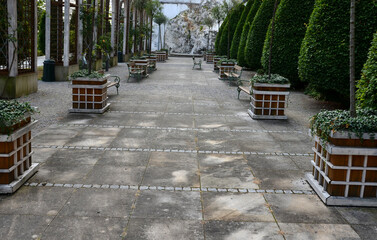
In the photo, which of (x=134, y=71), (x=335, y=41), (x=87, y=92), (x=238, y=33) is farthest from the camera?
(x=238, y=33)

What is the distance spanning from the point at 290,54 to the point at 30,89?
9491 mm

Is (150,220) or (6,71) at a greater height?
(6,71)

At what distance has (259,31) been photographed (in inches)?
766

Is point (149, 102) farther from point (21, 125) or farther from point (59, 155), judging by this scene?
point (21, 125)

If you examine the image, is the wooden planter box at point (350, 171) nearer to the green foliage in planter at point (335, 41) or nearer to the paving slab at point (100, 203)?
the paving slab at point (100, 203)

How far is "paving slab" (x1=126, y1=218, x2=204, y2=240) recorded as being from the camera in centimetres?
370

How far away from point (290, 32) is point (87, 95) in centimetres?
869

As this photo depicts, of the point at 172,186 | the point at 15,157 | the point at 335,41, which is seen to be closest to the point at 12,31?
the point at 15,157

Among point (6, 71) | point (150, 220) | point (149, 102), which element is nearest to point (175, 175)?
point (150, 220)

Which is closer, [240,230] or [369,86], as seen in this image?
[240,230]

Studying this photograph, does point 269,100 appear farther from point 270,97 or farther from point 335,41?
point 335,41

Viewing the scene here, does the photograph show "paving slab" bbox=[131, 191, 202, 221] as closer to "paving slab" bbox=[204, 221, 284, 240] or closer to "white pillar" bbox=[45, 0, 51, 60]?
"paving slab" bbox=[204, 221, 284, 240]

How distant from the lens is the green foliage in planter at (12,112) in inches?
178

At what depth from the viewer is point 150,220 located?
404cm
